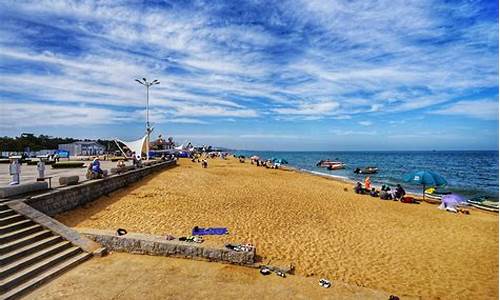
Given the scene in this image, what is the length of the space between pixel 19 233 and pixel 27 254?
92 centimetres

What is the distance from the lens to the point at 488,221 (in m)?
13.4

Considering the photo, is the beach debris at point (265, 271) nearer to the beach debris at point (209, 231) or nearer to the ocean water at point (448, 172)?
the beach debris at point (209, 231)

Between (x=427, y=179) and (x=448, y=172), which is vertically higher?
(x=427, y=179)

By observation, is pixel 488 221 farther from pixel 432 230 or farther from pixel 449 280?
pixel 449 280

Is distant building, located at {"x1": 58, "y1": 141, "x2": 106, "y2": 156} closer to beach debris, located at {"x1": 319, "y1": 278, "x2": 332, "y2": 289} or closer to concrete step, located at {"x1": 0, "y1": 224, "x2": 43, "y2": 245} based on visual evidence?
concrete step, located at {"x1": 0, "y1": 224, "x2": 43, "y2": 245}

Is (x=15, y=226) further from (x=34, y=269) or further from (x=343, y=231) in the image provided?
(x=343, y=231)

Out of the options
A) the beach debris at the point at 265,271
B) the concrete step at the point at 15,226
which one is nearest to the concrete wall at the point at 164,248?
the beach debris at the point at 265,271

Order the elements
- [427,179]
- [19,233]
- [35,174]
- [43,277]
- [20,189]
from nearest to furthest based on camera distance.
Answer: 1. [43,277]
2. [19,233]
3. [20,189]
4. [427,179]
5. [35,174]

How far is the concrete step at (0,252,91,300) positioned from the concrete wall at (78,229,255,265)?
2.05 ft

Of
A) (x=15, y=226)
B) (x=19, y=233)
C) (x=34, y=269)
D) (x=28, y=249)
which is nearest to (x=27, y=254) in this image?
(x=28, y=249)

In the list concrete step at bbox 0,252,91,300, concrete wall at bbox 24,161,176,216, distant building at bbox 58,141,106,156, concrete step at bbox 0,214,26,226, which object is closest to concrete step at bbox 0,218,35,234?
concrete step at bbox 0,214,26,226

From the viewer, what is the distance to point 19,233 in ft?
23.1

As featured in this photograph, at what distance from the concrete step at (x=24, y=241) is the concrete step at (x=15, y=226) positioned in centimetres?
45

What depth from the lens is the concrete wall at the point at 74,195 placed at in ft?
30.6
